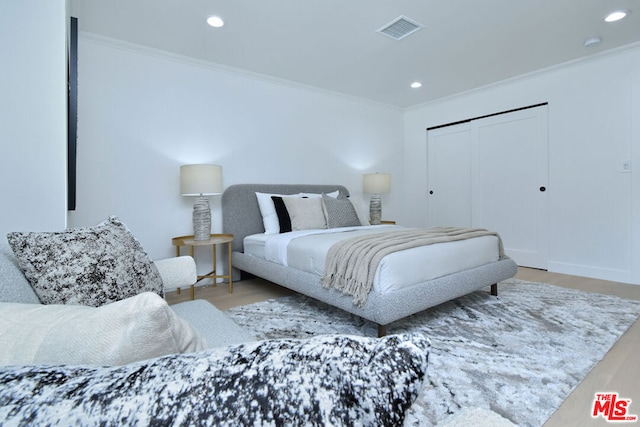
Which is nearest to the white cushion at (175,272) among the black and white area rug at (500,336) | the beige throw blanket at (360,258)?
the black and white area rug at (500,336)

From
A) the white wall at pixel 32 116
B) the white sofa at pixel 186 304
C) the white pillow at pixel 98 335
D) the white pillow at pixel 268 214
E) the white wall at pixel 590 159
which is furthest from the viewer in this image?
the white pillow at pixel 268 214

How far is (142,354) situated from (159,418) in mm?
161

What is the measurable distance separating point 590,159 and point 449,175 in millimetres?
1769

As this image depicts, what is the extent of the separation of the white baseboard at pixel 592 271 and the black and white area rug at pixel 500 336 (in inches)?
30.8

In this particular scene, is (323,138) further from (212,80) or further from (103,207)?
(103,207)

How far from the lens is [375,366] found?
318 mm

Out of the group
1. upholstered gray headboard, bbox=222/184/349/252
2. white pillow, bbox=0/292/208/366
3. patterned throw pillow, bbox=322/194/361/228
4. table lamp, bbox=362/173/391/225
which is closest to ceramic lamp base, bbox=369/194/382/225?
table lamp, bbox=362/173/391/225

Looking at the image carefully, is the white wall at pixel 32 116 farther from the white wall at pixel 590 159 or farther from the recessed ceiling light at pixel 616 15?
the white wall at pixel 590 159

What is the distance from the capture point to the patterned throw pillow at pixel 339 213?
356 cm

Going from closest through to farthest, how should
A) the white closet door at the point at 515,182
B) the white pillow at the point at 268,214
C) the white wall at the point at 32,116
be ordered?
the white wall at the point at 32,116 < the white pillow at the point at 268,214 < the white closet door at the point at 515,182

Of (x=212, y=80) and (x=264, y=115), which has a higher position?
(x=212, y=80)

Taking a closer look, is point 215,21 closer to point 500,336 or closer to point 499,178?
point 500,336

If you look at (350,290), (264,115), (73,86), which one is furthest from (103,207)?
(350,290)

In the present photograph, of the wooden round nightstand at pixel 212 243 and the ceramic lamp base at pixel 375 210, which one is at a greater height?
the ceramic lamp base at pixel 375 210
